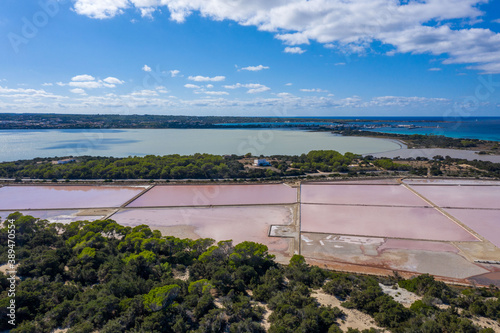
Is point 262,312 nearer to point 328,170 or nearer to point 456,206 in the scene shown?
point 456,206

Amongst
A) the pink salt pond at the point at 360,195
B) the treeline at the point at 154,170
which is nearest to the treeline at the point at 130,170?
the treeline at the point at 154,170

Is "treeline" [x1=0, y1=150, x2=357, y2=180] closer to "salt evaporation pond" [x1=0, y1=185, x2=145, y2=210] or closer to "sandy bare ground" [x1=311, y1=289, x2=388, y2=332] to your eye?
"salt evaporation pond" [x1=0, y1=185, x2=145, y2=210]

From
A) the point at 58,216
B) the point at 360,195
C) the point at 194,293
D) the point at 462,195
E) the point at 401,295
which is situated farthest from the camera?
the point at 360,195

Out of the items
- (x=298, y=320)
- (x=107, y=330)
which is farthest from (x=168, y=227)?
(x=298, y=320)

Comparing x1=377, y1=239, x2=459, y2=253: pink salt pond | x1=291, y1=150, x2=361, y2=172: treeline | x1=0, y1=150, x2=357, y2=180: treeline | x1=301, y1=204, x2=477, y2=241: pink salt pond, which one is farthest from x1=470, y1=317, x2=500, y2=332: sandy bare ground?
x1=291, y1=150, x2=361, y2=172: treeline

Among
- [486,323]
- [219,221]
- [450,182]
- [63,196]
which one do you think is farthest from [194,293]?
[450,182]

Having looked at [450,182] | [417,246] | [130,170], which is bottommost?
[417,246]

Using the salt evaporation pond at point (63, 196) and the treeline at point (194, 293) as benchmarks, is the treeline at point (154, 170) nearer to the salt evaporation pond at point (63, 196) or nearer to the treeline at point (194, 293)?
the salt evaporation pond at point (63, 196)

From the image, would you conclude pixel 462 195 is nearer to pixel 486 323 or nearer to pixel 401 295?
pixel 401 295
